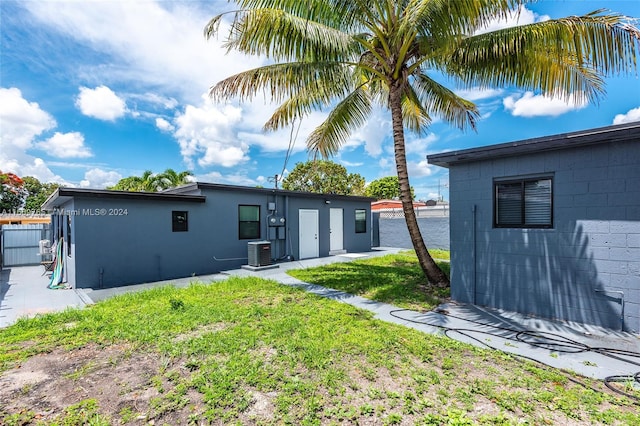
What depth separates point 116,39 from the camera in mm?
8336

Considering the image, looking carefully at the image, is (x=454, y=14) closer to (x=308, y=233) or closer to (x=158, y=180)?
(x=308, y=233)

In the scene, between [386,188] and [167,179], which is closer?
[167,179]

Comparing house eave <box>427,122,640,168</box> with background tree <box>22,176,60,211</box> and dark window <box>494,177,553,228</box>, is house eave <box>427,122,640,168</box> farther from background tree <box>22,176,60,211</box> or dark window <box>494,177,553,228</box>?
background tree <box>22,176,60,211</box>

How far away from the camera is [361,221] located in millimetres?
15164

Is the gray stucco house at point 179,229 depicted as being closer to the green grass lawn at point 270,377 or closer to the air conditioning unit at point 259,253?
the air conditioning unit at point 259,253

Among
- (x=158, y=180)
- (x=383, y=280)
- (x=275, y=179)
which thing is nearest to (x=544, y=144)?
(x=383, y=280)

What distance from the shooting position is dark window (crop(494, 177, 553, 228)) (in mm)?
5027

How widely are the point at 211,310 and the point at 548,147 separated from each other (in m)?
6.32

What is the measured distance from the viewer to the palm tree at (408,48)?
16.3 feet

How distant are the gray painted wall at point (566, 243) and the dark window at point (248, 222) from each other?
7.27 meters

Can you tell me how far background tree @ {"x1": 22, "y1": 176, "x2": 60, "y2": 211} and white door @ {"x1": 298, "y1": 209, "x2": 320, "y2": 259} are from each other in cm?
4053

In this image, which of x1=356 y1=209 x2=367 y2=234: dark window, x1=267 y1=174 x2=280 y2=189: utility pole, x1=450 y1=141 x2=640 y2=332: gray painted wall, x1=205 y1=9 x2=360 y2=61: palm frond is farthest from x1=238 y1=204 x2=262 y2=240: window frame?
x1=450 y1=141 x2=640 y2=332: gray painted wall

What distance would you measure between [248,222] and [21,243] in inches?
356

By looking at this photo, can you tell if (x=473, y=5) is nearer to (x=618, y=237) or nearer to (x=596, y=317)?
(x=618, y=237)
